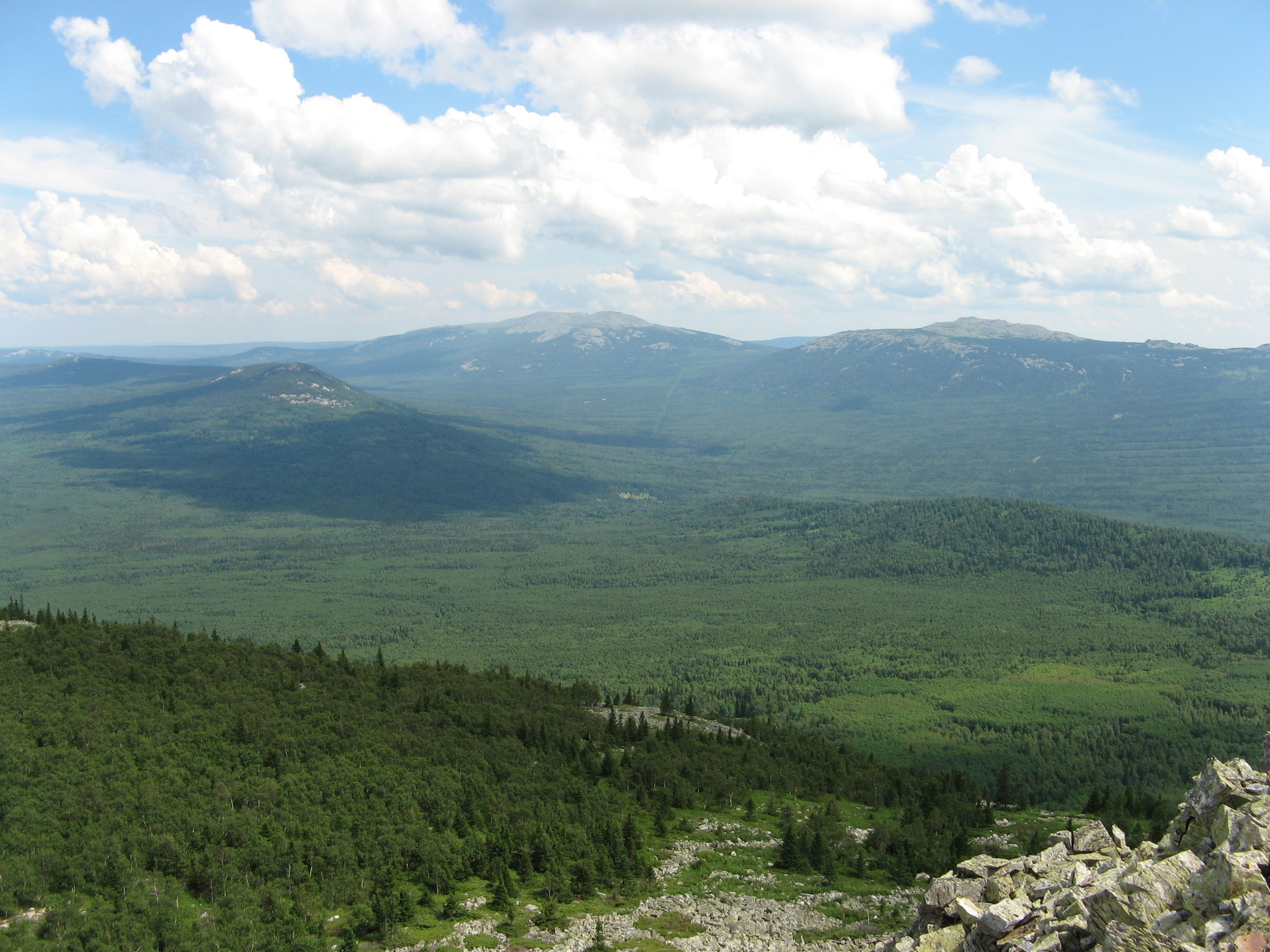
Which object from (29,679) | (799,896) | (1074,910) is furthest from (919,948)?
(29,679)

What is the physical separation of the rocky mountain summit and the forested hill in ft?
93.7

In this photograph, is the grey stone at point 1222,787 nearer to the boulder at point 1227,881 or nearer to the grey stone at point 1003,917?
the boulder at point 1227,881

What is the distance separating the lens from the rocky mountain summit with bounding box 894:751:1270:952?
24781 millimetres

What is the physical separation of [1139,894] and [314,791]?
5415 cm

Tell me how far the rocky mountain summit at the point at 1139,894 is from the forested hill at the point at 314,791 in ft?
93.7

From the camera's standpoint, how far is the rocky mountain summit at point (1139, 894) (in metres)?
24.8

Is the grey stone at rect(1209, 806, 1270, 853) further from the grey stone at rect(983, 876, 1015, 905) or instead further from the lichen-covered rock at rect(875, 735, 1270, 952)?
the grey stone at rect(983, 876, 1015, 905)

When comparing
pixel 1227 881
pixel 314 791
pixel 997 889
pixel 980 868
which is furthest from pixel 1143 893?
pixel 314 791

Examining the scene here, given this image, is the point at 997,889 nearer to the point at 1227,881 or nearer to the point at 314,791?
the point at 1227,881

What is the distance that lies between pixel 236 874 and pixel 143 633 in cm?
5560

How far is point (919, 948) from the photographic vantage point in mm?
31188

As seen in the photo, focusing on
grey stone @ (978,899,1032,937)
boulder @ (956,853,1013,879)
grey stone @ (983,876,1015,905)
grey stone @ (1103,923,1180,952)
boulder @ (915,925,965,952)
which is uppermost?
grey stone @ (1103,923,1180,952)

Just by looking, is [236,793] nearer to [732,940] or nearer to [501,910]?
[501,910]

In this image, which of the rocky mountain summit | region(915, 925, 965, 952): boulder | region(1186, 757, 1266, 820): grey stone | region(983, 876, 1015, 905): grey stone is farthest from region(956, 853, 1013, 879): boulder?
region(1186, 757, 1266, 820): grey stone
